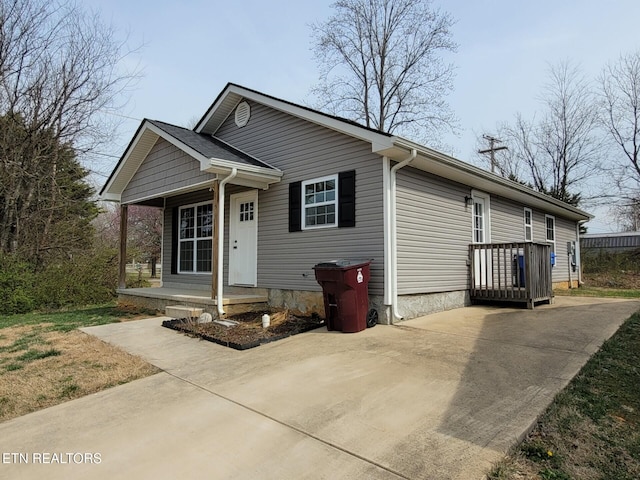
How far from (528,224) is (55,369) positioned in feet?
39.6

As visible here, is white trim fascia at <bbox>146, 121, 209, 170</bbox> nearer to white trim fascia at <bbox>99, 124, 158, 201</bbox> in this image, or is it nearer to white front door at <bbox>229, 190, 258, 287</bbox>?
white trim fascia at <bbox>99, 124, 158, 201</bbox>

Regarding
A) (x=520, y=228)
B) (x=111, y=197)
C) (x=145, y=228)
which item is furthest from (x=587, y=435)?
(x=145, y=228)

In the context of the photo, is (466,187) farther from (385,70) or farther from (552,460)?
(385,70)

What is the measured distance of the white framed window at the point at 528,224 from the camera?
38.6ft

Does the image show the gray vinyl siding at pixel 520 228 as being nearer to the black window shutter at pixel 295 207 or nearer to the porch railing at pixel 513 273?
the porch railing at pixel 513 273

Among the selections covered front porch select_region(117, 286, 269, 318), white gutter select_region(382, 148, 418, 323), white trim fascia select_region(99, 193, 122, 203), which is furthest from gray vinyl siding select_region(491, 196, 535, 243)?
white trim fascia select_region(99, 193, 122, 203)

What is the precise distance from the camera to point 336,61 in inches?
867

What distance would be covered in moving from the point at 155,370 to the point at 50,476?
2.12 m

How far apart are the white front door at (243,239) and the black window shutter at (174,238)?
9.10 feet

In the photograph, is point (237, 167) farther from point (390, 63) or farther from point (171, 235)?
point (390, 63)

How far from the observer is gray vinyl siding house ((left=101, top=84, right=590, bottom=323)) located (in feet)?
22.5

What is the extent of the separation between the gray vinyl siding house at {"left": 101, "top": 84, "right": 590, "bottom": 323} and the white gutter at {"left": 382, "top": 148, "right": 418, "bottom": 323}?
0.02 m

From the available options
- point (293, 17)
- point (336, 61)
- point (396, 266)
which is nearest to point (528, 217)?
point (396, 266)

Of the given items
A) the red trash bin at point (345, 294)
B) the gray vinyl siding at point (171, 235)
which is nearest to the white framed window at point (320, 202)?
the red trash bin at point (345, 294)
